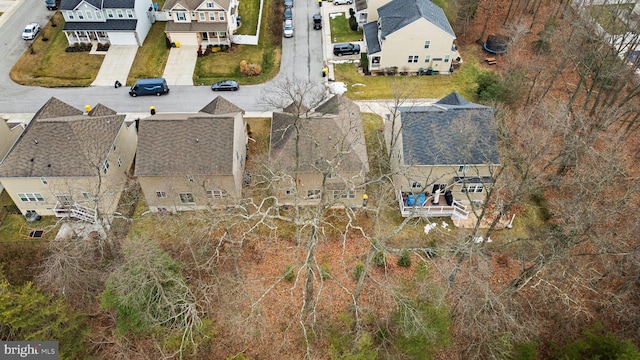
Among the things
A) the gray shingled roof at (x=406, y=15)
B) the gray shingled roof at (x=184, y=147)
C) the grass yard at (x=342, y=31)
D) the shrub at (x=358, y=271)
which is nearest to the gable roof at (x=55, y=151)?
the gray shingled roof at (x=184, y=147)

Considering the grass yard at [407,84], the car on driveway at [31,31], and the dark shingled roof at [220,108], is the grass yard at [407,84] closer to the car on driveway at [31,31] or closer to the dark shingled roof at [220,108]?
the dark shingled roof at [220,108]

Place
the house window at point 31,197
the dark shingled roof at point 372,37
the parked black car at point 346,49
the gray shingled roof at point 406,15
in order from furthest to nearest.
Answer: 1. the parked black car at point 346,49
2. the dark shingled roof at point 372,37
3. the gray shingled roof at point 406,15
4. the house window at point 31,197

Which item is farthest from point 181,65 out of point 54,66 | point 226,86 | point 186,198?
point 186,198

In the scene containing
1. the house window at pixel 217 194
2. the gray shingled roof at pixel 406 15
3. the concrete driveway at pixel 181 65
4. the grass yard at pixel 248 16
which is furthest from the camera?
the grass yard at pixel 248 16

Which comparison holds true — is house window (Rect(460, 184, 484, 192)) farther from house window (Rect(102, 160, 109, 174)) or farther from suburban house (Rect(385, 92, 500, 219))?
house window (Rect(102, 160, 109, 174))

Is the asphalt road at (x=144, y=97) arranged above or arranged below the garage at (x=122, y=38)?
below

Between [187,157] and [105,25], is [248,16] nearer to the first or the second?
[105,25]
